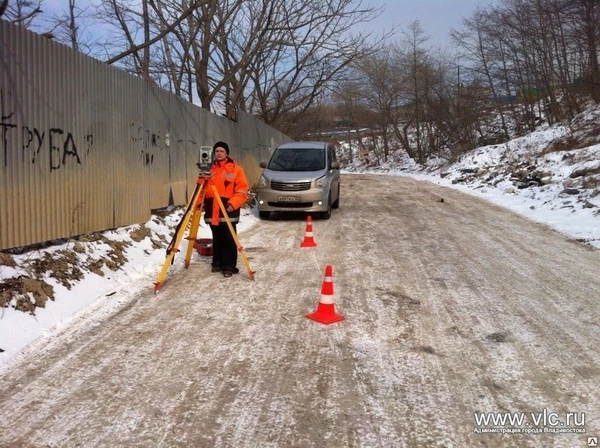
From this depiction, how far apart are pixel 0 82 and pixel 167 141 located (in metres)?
4.97

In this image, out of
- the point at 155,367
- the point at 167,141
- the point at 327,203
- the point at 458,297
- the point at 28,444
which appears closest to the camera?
the point at 28,444

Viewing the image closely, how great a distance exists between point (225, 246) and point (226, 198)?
26.0 inches

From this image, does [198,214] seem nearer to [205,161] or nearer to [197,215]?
[197,215]

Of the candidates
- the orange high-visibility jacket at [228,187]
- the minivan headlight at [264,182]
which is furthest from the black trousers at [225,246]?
the minivan headlight at [264,182]

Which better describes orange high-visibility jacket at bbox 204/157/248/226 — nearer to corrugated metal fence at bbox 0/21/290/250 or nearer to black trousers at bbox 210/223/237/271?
black trousers at bbox 210/223/237/271

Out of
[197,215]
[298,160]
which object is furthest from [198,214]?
[298,160]

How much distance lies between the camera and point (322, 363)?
3871 mm

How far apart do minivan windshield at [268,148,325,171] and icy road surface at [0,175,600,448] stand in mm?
5864

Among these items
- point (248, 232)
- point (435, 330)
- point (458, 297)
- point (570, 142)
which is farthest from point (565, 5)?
point (435, 330)

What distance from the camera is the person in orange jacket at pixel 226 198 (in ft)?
20.8

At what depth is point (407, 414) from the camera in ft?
10.3

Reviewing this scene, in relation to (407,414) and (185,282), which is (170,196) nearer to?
(185,282)

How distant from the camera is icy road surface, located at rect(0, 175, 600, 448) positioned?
298 centimetres

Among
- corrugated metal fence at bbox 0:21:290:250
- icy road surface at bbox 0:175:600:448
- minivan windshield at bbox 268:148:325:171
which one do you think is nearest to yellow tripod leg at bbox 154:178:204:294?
icy road surface at bbox 0:175:600:448
